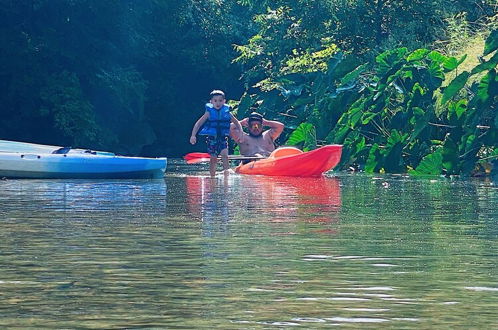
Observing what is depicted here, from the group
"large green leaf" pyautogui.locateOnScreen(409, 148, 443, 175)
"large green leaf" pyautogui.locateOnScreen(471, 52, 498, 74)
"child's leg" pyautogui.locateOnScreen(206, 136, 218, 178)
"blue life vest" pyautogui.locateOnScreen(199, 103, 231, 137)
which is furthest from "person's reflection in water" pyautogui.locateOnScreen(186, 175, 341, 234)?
"large green leaf" pyautogui.locateOnScreen(471, 52, 498, 74)

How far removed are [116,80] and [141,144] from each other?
4.48 meters

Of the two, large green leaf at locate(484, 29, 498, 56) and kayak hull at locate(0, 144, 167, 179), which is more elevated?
large green leaf at locate(484, 29, 498, 56)

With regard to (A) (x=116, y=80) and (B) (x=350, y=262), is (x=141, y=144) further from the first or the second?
(B) (x=350, y=262)

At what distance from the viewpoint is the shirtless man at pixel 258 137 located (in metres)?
25.9

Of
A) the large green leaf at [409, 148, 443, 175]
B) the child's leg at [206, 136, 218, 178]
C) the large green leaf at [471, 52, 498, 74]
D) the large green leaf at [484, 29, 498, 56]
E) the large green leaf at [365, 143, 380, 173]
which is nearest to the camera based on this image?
the child's leg at [206, 136, 218, 178]

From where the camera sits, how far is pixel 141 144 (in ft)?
158

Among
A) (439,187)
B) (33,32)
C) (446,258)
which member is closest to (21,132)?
(33,32)

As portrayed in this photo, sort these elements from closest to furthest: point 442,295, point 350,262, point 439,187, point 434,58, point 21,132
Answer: point 442,295, point 350,262, point 439,187, point 434,58, point 21,132

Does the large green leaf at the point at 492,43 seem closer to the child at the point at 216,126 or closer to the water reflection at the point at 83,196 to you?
the child at the point at 216,126

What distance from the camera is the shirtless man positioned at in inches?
1021

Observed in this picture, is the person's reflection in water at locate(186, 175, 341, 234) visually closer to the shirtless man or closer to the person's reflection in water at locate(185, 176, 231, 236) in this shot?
the person's reflection in water at locate(185, 176, 231, 236)

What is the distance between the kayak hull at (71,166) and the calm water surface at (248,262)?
573 cm

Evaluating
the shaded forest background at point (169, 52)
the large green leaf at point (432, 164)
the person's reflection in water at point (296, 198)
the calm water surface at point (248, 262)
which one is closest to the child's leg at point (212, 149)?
the person's reflection in water at point (296, 198)

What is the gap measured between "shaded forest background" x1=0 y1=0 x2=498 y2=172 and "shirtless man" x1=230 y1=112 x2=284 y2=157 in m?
2.46
